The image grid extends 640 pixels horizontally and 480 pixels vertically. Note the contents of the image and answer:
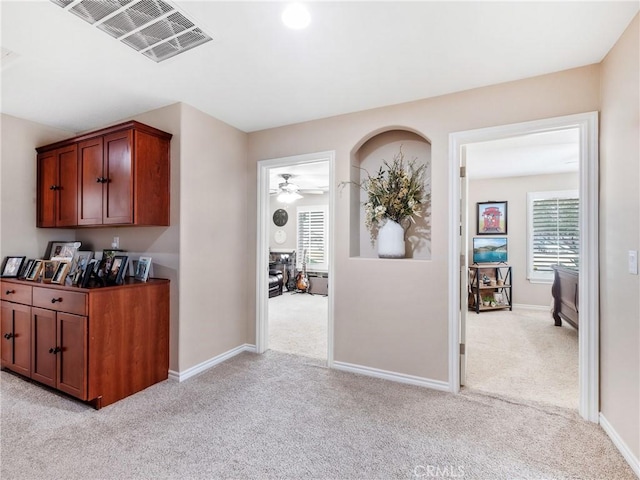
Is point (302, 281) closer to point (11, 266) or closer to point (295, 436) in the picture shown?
point (11, 266)

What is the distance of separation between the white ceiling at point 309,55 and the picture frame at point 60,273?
56.1 inches

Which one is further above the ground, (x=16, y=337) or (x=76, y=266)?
(x=76, y=266)

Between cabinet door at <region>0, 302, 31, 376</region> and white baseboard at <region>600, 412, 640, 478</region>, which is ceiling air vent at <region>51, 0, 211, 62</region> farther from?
white baseboard at <region>600, 412, 640, 478</region>

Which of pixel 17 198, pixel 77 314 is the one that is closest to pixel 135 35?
pixel 77 314

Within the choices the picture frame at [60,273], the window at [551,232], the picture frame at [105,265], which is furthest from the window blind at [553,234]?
the picture frame at [60,273]

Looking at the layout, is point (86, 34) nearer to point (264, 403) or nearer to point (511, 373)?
point (264, 403)

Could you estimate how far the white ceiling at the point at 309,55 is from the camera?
5.56 feet

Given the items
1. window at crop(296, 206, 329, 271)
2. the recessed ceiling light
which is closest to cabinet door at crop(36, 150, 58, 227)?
the recessed ceiling light

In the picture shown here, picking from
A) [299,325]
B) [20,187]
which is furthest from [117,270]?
[299,325]

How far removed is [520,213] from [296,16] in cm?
564

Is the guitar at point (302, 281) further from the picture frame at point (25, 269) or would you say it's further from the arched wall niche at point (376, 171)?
the picture frame at point (25, 269)

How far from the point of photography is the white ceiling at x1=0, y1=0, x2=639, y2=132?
1.69 metres

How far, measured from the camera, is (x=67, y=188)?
10.1 feet

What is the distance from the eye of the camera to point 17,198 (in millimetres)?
3207
